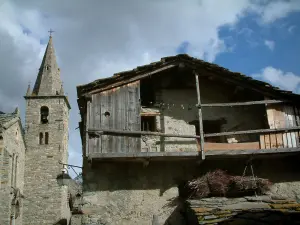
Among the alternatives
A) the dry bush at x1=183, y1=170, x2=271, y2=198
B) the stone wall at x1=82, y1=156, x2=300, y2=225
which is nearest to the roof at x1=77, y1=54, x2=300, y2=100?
the stone wall at x1=82, y1=156, x2=300, y2=225

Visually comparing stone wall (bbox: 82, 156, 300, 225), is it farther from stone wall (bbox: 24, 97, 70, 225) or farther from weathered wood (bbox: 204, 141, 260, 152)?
stone wall (bbox: 24, 97, 70, 225)

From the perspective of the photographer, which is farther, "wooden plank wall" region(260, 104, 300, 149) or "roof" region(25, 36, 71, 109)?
"roof" region(25, 36, 71, 109)

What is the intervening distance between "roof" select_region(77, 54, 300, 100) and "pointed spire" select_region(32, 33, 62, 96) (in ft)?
81.8

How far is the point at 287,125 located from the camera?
1175 cm

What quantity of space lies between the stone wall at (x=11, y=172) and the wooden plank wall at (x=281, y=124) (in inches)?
737

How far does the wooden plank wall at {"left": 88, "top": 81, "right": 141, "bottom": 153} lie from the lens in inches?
433

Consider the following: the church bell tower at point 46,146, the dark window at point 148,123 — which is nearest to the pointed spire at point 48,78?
the church bell tower at point 46,146

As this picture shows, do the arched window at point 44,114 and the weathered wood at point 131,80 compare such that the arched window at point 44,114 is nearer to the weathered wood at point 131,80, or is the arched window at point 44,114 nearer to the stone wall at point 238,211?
the weathered wood at point 131,80

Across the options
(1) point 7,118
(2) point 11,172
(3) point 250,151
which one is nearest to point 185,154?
(3) point 250,151

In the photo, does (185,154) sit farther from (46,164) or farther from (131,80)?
(46,164)

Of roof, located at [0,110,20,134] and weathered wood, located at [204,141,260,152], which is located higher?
roof, located at [0,110,20,134]

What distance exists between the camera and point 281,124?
38.4 feet

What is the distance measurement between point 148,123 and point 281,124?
4201mm

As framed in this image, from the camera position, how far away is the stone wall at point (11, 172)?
81.0 ft
